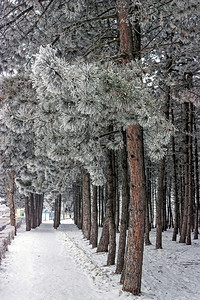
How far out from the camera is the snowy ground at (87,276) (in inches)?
248

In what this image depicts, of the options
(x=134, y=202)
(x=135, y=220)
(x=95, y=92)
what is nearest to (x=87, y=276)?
(x=135, y=220)

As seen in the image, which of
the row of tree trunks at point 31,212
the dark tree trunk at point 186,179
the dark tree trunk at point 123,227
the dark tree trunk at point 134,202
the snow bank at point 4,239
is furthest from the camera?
the row of tree trunks at point 31,212

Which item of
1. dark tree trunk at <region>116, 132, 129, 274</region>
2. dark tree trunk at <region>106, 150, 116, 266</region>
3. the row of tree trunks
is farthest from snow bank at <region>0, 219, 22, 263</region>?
the row of tree trunks

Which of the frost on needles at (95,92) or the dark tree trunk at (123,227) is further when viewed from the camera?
the dark tree trunk at (123,227)

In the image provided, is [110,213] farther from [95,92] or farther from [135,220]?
[95,92]

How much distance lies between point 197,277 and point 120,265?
2.14 metres

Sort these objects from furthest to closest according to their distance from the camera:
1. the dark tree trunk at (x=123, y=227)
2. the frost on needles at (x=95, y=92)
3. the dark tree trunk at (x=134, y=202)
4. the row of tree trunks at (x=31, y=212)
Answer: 1. the row of tree trunks at (x=31, y=212)
2. the dark tree trunk at (x=123, y=227)
3. the dark tree trunk at (x=134, y=202)
4. the frost on needles at (x=95, y=92)

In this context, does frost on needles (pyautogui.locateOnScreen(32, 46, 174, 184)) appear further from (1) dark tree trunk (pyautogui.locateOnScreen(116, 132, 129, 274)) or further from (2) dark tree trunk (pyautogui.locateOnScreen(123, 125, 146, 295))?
(1) dark tree trunk (pyautogui.locateOnScreen(116, 132, 129, 274))

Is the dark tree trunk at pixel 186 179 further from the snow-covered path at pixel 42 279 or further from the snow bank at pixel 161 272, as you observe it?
the snow-covered path at pixel 42 279

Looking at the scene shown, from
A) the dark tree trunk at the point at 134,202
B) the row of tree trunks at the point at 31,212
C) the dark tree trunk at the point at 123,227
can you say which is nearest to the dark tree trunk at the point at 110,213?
the dark tree trunk at the point at 123,227

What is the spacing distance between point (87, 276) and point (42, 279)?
119cm

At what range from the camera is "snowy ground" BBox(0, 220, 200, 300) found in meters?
6.29

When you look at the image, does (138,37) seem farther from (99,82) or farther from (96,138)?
(99,82)

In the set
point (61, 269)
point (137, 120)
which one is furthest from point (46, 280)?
point (137, 120)
